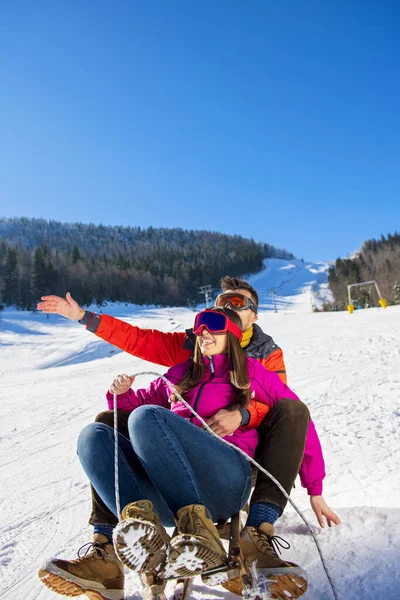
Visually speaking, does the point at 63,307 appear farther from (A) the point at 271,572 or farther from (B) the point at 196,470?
(A) the point at 271,572

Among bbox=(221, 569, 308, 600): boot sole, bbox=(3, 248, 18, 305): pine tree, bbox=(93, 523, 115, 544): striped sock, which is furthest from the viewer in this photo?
bbox=(3, 248, 18, 305): pine tree

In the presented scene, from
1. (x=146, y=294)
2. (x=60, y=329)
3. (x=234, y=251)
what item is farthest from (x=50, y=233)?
(x=60, y=329)

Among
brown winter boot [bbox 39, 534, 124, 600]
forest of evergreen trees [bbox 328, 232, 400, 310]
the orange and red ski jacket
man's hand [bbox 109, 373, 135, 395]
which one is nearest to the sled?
brown winter boot [bbox 39, 534, 124, 600]

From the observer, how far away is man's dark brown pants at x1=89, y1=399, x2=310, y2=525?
1748mm

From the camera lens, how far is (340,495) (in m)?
2.51

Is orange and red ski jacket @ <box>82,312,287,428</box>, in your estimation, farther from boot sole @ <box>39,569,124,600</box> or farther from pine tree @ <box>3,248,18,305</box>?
pine tree @ <box>3,248,18,305</box>

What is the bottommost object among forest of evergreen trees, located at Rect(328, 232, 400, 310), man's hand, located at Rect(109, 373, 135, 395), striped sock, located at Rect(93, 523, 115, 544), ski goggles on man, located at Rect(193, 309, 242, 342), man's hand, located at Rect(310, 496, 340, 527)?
man's hand, located at Rect(310, 496, 340, 527)

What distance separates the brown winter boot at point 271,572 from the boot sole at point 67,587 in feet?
1.49

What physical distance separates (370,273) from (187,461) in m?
73.2

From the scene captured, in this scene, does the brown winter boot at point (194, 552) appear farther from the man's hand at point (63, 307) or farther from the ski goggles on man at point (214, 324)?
the man's hand at point (63, 307)

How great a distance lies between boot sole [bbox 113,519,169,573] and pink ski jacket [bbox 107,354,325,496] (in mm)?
654

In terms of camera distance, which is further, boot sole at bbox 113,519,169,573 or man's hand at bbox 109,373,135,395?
man's hand at bbox 109,373,135,395

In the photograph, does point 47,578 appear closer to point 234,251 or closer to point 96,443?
point 96,443

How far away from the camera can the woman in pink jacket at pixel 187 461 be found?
1320 mm
